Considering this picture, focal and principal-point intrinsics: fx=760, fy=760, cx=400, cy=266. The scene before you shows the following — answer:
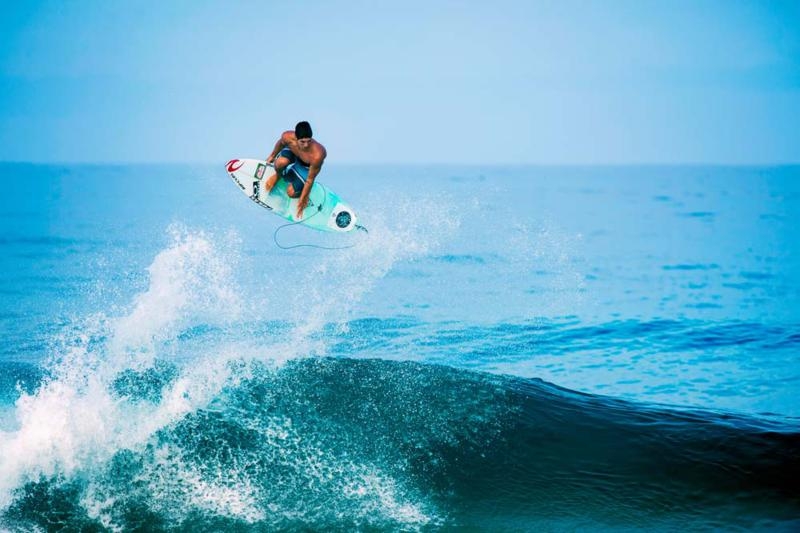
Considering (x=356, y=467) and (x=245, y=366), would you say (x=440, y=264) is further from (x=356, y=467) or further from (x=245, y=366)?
(x=356, y=467)

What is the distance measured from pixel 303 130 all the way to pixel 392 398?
507cm

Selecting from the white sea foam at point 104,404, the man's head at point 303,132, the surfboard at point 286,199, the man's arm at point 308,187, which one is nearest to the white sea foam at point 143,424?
the white sea foam at point 104,404

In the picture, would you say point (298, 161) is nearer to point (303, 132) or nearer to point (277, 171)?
point (277, 171)

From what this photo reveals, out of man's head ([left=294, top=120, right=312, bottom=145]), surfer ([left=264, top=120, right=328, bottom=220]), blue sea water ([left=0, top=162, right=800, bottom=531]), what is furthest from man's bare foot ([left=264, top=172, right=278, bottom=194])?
blue sea water ([left=0, top=162, right=800, bottom=531])

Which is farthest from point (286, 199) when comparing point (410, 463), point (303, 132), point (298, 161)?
point (410, 463)

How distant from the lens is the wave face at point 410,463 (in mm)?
10125

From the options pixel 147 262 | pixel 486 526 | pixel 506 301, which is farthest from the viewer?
pixel 147 262

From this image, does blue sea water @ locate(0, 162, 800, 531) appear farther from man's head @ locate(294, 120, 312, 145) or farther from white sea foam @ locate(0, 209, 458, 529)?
man's head @ locate(294, 120, 312, 145)

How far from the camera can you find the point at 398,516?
10086 mm

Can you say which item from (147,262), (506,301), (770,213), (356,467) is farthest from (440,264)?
(770,213)

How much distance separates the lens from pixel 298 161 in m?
15.4

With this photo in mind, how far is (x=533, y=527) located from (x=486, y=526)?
0.63 metres

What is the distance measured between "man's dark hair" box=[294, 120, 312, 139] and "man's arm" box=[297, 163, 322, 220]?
2.03 feet

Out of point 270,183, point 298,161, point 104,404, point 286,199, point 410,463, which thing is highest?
point 298,161
